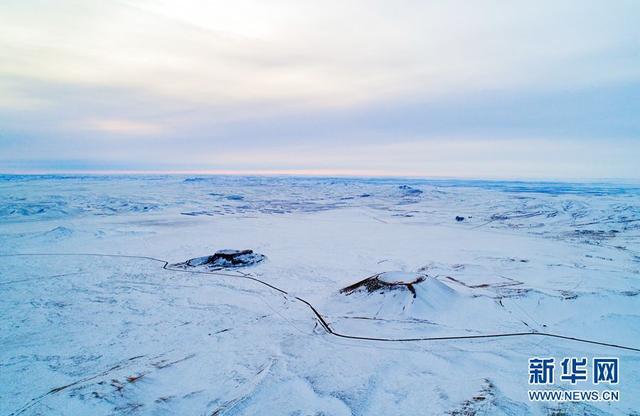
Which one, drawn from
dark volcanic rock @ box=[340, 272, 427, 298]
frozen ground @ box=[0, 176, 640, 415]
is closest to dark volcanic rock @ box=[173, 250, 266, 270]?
frozen ground @ box=[0, 176, 640, 415]

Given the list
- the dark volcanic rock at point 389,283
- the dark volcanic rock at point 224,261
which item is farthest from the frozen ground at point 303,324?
the dark volcanic rock at point 224,261

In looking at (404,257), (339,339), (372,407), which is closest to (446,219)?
(404,257)

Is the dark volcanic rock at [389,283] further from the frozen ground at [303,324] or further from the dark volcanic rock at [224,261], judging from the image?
the dark volcanic rock at [224,261]

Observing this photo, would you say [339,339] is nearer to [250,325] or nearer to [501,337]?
[250,325]

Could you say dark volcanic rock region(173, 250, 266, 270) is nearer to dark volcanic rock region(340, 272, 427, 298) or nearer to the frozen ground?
the frozen ground

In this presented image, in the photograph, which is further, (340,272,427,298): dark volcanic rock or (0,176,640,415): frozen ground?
(340,272,427,298): dark volcanic rock

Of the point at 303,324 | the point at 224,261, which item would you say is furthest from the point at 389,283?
the point at 224,261

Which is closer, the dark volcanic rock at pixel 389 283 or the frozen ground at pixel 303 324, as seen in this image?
the frozen ground at pixel 303 324
